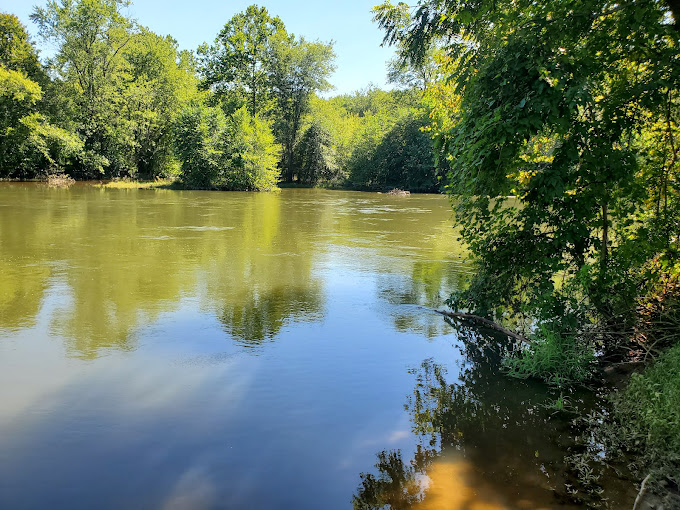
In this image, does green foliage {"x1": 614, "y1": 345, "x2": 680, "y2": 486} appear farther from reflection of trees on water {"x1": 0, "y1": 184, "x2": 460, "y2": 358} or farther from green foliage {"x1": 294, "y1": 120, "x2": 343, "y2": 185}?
green foliage {"x1": 294, "y1": 120, "x2": 343, "y2": 185}

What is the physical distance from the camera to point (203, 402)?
470 cm

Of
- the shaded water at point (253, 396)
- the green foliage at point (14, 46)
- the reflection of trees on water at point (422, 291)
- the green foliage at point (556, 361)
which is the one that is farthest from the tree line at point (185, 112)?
the green foliage at point (556, 361)

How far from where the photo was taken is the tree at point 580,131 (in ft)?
16.5

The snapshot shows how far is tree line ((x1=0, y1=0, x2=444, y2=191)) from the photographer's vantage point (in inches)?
1415

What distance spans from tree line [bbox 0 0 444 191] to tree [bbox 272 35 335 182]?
4.1 inches

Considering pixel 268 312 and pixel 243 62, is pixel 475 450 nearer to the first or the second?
pixel 268 312

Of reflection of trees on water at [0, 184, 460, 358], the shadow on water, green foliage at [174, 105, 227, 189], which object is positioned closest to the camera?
the shadow on water

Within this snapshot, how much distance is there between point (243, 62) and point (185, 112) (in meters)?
11.4

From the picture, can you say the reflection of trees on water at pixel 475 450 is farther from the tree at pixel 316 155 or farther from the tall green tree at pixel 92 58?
the tree at pixel 316 155

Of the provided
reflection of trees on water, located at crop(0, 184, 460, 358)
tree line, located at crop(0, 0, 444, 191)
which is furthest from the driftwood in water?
tree line, located at crop(0, 0, 444, 191)

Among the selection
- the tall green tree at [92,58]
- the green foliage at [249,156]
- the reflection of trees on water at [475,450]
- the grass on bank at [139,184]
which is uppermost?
the tall green tree at [92,58]

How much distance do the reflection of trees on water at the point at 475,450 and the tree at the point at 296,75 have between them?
1860 inches

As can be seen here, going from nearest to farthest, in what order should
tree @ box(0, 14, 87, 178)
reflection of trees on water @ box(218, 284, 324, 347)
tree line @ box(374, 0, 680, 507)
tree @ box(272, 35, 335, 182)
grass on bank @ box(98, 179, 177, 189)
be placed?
tree line @ box(374, 0, 680, 507) < reflection of trees on water @ box(218, 284, 324, 347) < tree @ box(0, 14, 87, 178) < grass on bank @ box(98, 179, 177, 189) < tree @ box(272, 35, 335, 182)

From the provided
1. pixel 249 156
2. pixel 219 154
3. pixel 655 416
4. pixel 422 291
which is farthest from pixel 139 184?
pixel 655 416
